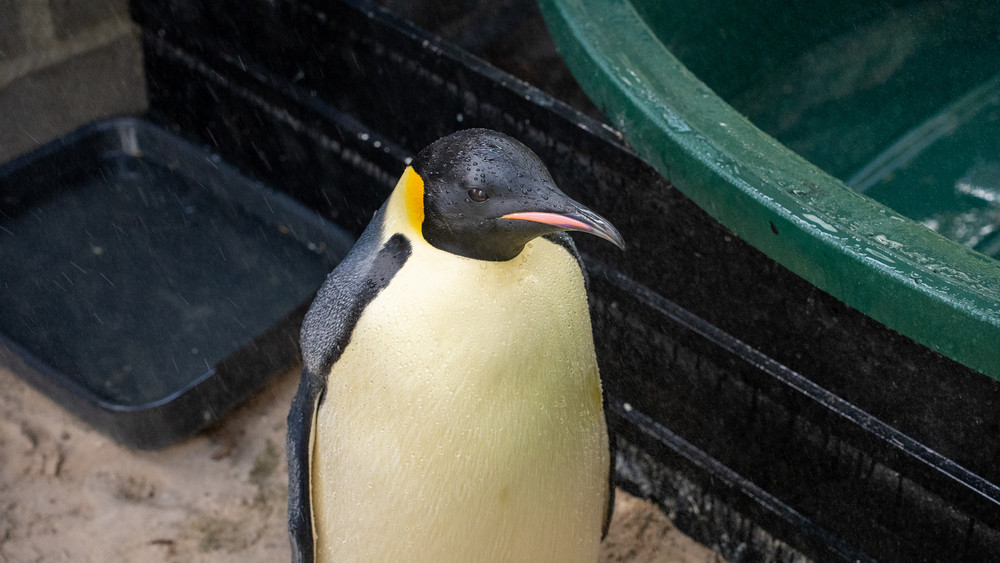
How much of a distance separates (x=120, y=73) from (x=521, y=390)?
4.70ft

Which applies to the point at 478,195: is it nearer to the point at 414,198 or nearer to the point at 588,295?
the point at 414,198

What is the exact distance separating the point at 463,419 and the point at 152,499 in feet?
2.81

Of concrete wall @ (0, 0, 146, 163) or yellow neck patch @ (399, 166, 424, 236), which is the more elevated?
yellow neck patch @ (399, 166, 424, 236)

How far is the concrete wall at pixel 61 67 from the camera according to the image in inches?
75.3

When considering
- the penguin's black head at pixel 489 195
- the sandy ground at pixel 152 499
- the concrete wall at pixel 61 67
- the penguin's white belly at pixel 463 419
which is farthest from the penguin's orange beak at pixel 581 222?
the concrete wall at pixel 61 67

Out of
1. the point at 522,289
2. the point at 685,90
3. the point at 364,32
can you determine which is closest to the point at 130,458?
the point at 364,32

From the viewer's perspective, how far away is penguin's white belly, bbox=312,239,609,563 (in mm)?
963

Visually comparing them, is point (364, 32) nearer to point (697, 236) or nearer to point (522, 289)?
point (697, 236)

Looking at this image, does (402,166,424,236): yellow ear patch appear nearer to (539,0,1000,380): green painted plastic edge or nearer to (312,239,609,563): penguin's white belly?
(312,239,609,563): penguin's white belly

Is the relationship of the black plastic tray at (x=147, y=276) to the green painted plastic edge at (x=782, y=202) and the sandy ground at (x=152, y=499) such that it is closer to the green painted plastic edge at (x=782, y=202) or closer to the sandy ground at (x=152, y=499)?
the sandy ground at (x=152, y=499)

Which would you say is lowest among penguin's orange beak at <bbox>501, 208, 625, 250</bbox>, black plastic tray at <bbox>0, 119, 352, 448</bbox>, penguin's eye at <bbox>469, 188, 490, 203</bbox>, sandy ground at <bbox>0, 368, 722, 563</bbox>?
sandy ground at <bbox>0, 368, 722, 563</bbox>

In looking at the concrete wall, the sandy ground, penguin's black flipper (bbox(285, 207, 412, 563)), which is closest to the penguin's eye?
penguin's black flipper (bbox(285, 207, 412, 563))

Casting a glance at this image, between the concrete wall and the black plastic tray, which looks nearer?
the black plastic tray

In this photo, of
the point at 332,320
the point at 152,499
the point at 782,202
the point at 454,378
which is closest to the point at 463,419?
the point at 454,378
